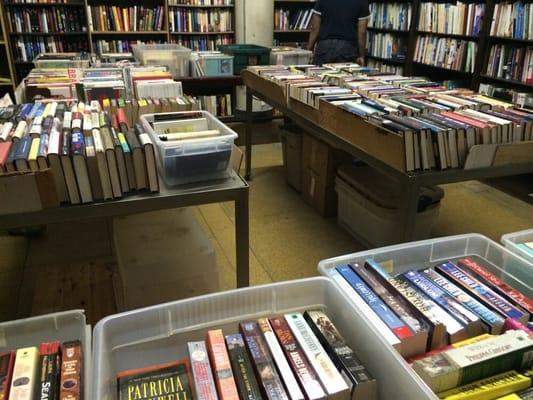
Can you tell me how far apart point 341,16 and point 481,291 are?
3.28m

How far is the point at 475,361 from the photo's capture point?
2.53ft

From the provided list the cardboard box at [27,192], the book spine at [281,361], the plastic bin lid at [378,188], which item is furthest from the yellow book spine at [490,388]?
the plastic bin lid at [378,188]

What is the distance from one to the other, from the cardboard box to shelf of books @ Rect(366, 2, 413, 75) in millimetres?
4040

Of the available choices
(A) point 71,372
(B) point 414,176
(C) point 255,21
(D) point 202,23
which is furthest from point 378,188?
(D) point 202,23

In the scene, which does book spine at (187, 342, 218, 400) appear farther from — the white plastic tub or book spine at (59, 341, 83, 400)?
book spine at (59, 341, 83, 400)

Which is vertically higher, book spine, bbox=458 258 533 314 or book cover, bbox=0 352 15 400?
book spine, bbox=458 258 533 314

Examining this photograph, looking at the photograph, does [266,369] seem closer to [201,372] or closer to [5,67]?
[201,372]

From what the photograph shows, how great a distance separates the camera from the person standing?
12.3 feet

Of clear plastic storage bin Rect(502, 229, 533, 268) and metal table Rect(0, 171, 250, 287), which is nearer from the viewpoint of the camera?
clear plastic storage bin Rect(502, 229, 533, 268)

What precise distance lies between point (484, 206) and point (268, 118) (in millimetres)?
2593

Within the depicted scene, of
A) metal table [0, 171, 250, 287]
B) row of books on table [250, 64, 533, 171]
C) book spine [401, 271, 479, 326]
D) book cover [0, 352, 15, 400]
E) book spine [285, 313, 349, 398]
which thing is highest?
row of books on table [250, 64, 533, 171]

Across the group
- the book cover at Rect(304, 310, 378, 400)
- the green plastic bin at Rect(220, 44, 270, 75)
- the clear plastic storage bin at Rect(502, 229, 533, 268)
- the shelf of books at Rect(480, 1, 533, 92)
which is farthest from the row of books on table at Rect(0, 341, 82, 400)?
the shelf of books at Rect(480, 1, 533, 92)

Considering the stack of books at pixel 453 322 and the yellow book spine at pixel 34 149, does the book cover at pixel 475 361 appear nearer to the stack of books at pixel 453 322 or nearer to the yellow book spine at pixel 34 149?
the stack of books at pixel 453 322

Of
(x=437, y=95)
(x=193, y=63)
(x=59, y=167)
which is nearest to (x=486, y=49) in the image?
(x=437, y=95)
